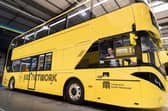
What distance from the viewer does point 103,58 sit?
4340 mm

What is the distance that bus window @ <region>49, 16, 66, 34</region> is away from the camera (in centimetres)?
631

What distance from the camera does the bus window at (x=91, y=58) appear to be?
452 centimetres

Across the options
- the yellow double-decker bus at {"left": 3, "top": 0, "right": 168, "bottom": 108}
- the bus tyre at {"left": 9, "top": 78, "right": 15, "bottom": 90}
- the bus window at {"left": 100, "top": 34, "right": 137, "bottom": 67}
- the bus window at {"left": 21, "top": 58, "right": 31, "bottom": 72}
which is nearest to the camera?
the yellow double-decker bus at {"left": 3, "top": 0, "right": 168, "bottom": 108}

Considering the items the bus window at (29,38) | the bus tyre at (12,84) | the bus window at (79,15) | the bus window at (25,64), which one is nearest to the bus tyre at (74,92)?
the bus window at (79,15)

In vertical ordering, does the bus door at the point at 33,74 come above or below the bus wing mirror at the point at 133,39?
below

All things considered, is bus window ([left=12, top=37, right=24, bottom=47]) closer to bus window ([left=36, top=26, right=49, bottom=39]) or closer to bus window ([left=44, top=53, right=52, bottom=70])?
Result: bus window ([left=36, top=26, right=49, bottom=39])

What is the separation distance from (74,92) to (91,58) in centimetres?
123

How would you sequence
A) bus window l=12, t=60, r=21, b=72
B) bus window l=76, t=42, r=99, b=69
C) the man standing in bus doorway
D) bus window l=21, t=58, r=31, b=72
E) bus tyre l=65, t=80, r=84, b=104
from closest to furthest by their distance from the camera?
the man standing in bus doorway < bus window l=76, t=42, r=99, b=69 < bus tyre l=65, t=80, r=84, b=104 < bus window l=21, t=58, r=31, b=72 < bus window l=12, t=60, r=21, b=72

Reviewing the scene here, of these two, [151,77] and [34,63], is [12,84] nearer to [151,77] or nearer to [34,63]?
[34,63]

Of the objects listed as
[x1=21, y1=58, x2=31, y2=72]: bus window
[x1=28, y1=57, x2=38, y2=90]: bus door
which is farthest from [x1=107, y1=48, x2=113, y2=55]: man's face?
[x1=21, y1=58, x2=31, y2=72]: bus window

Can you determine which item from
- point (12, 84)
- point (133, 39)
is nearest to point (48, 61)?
point (133, 39)

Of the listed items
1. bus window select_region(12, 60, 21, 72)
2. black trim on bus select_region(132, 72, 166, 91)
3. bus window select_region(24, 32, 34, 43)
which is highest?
bus window select_region(24, 32, 34, 43)

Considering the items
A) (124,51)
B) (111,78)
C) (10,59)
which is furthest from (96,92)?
(10,59)

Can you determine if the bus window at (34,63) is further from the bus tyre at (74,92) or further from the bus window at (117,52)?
the bus window at (117,52)
